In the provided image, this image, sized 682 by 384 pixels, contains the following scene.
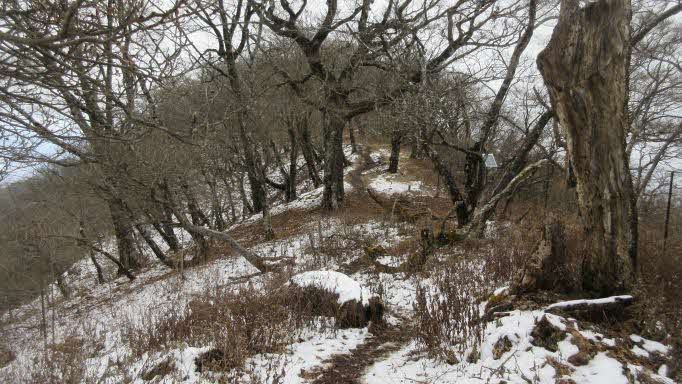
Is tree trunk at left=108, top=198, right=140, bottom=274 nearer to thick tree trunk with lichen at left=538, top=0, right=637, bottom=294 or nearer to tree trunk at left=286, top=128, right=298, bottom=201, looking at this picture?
tree trunk at left=286, top=128, right=298, bottom=201

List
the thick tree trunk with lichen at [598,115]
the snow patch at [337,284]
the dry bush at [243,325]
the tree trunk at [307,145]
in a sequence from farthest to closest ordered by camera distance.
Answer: the tree trunk at [307,145], the snow patch at [337,284], the dry bush at [243,325], the thick tree trunk with lichen at [598,115]

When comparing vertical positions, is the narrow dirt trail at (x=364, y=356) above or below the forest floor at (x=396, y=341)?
below

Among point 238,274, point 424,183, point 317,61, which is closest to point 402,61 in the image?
point 317,61

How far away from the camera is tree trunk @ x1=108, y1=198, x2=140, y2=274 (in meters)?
12.6

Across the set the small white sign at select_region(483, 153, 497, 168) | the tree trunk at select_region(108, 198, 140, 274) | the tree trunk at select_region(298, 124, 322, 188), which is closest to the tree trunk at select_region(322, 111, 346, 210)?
the tree trunk at select_region(298, 124, 322, 188)

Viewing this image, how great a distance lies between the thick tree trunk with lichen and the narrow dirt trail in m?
2.16

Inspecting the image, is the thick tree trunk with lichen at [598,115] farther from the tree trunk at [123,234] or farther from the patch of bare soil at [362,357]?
the tree trunk at [123,234]

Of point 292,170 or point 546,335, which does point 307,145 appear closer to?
point 292,170

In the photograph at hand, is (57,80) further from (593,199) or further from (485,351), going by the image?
(593,199)

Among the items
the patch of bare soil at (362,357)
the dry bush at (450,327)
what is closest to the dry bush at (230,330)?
the patch of bare soil at (362,357)

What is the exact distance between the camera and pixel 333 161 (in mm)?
15406

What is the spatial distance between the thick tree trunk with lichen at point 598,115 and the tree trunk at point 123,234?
11.9 metres

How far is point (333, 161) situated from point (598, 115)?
11843 millimetres

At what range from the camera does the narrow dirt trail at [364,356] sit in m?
3.97
